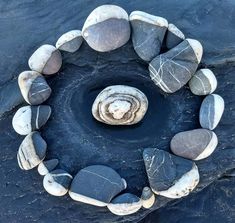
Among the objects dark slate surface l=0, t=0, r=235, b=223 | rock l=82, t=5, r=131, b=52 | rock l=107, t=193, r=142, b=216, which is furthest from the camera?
rock l=82, t=5, r=131, b=52

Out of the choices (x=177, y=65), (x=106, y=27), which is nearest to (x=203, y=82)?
(x=177, y=65)

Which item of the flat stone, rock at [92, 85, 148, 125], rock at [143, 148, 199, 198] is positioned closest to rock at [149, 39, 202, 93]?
rock at [92, 85, 148, 125]

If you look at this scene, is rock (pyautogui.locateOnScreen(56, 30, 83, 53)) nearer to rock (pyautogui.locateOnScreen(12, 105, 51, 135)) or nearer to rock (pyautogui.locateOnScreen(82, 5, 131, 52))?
rock (pyautogui.locateOnScreen(82, 5, 131, 52))

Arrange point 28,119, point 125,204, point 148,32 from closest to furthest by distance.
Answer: point 125,204, point 28,119, point 148,32

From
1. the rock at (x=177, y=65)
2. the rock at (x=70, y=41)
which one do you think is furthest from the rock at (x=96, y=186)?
the rock at (x=70, y=41)

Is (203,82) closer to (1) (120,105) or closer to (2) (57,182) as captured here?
(1) (120,105)

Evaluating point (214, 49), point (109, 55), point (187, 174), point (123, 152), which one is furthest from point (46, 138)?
point (214, 49)

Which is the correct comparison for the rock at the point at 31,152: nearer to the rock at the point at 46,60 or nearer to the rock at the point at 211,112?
the rock at the point at 46,60
